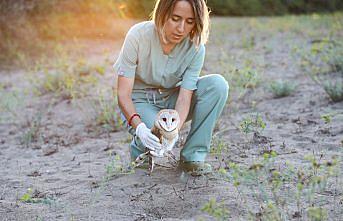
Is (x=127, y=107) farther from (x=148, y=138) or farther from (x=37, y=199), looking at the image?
(x=37, y=199)

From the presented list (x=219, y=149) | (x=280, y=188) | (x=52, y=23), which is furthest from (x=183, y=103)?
(x=52, y=23)

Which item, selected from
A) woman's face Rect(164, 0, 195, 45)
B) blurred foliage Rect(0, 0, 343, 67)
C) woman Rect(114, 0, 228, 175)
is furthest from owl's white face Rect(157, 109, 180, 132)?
blurred foliage Rect(0, 0, 343, 67)

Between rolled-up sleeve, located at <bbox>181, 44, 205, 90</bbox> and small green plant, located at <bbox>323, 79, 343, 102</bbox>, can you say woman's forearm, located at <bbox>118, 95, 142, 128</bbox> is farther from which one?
small green plant, located at <bbox>323, 79, 343, 102</bbox>

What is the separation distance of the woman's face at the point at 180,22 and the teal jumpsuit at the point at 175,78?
0.17m

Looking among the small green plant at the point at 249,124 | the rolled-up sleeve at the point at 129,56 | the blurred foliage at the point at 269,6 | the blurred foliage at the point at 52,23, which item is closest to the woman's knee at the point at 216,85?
the small green plant at the point at 249,124

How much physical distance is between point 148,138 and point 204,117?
16.8 inches

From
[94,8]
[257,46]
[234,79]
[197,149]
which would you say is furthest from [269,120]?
[94,8]

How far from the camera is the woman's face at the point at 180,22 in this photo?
9.48 feet

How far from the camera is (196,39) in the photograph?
310cm

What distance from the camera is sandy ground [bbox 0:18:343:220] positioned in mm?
2725

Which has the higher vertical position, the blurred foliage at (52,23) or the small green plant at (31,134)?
the small green plant at (31,134)

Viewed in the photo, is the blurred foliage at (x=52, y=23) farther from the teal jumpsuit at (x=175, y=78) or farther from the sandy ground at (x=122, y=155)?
the teal jumpsuit at (x=175, y=78)

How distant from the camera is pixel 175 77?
3219 millimetres

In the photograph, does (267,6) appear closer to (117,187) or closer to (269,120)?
(269,120)
